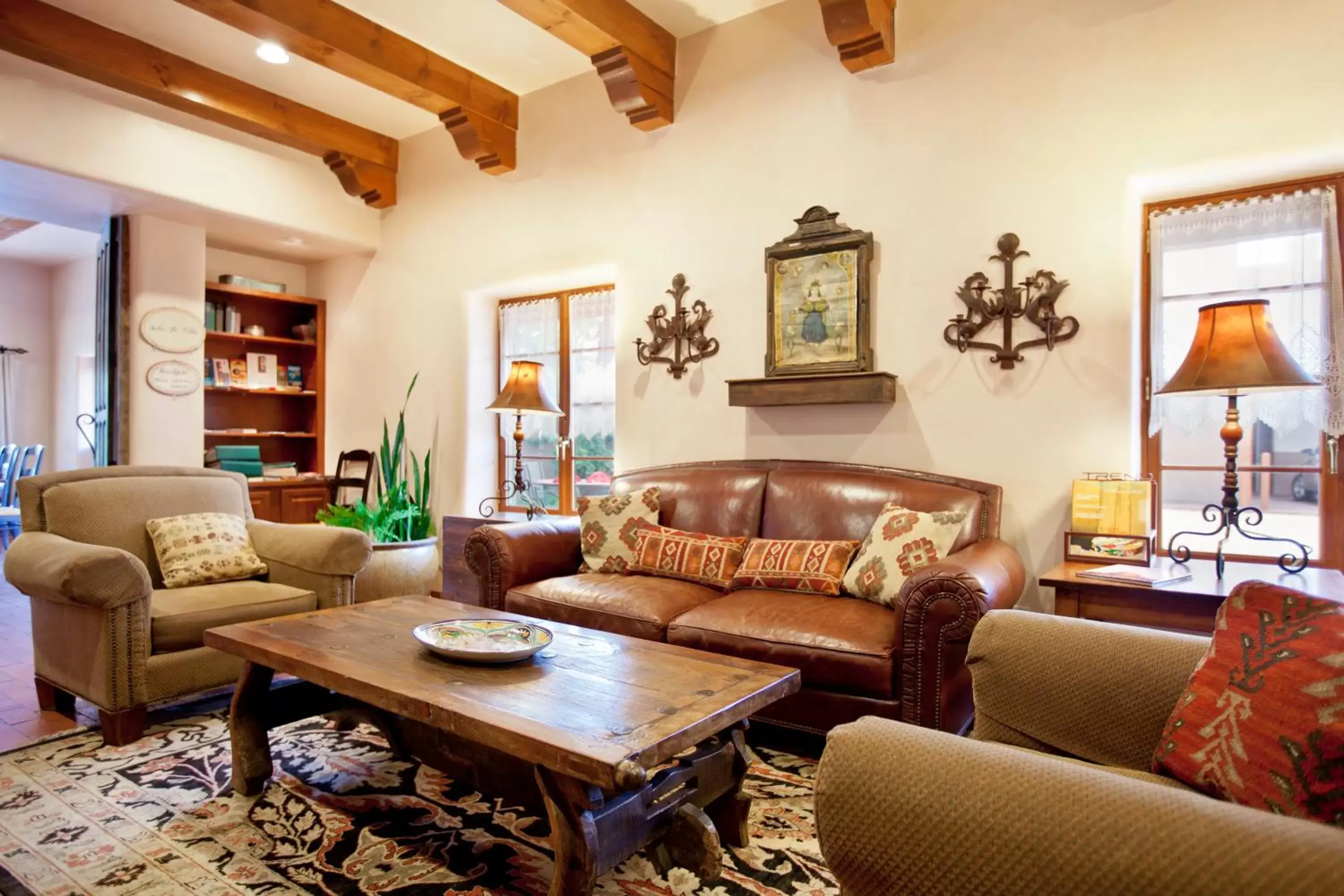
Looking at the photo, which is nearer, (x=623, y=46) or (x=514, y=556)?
(x=514, y=556)

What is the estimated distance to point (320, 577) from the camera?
309cm

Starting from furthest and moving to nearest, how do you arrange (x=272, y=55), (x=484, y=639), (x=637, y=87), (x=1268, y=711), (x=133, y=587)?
(x=272, y=55) → (x=637, y=87) → (x=133, y=587) → (x=484, y=639) → (x=1268, y=711)

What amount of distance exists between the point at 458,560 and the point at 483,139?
8.01 feet

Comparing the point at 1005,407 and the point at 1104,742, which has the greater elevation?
the point at 1005,407

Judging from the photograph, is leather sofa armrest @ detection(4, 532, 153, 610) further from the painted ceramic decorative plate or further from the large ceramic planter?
the large ceramic planter

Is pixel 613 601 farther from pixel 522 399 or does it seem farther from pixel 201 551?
pixel 201 551

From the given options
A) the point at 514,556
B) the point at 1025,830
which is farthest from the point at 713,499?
the point at 1025,830

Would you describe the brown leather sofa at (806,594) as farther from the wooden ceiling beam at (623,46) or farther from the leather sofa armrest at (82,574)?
the wooden ceiling beam at (623,46)

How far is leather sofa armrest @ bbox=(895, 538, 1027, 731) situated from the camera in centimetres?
215

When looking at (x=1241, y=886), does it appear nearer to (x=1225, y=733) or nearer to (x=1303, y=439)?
(x=1225, y=733)

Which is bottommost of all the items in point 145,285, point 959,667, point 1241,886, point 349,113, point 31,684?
point 31,684

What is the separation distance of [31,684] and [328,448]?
282cm

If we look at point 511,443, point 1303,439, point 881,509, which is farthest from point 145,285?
point 1303,439

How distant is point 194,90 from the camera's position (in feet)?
13.8
